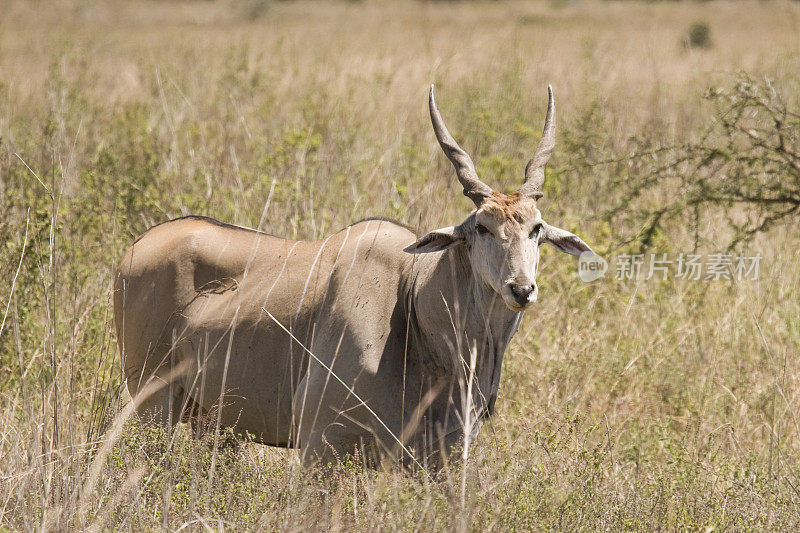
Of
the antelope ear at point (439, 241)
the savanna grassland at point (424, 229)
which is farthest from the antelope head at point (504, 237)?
the savanna grassland at point (424, 229)

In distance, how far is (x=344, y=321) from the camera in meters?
4.29

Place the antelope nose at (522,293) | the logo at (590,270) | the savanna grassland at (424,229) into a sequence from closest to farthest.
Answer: the antelope nose at (522,293), the savanna grassland at (424,229), the logo at (590,270)

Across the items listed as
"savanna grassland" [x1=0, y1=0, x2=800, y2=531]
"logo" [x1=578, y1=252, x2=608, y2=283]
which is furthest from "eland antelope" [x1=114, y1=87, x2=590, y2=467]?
"logo" [x1=578, y1=252, x2=608, y2=283]

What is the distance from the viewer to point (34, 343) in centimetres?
572

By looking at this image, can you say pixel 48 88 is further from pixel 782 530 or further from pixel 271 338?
pixel 782 530

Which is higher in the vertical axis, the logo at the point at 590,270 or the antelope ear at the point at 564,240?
the antelope ear at the point at 564,240

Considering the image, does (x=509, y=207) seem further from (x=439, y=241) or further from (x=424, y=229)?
(x=424, y=229)

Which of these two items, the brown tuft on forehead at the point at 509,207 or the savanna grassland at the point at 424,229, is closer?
the savanna grassland at the point at 424,229

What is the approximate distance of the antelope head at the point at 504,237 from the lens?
3.77 m

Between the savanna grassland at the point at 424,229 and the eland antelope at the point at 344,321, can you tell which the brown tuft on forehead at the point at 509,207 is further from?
the savanna grassland at the point at 424,229

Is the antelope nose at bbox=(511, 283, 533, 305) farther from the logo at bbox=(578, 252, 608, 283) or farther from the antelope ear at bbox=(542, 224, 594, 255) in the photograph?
the logo at bbox=(578, 252, 608, 283)

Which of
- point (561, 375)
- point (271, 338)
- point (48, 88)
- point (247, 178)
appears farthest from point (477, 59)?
point (271, 338)

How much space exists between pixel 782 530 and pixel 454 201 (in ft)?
13.6

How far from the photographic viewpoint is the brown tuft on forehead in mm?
3947
